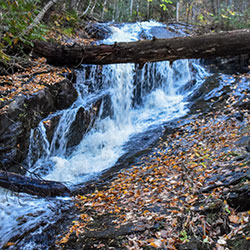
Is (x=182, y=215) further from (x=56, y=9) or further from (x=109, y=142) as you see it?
(x=56, y=9)

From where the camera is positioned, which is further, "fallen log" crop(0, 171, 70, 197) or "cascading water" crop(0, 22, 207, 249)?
"cascading water" crop(0, 22, 207, 249)

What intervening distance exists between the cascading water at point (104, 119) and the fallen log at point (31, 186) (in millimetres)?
190

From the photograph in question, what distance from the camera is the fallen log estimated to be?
181 inches

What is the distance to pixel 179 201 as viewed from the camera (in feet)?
13.3

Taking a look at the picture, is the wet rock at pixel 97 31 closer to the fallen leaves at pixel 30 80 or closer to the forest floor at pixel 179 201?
the fallen leaves at pixel 30 80

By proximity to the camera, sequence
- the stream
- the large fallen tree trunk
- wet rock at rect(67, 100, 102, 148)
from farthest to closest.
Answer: wet rock at rect(67, 100, 102, 148) → the large fallen tree trunk → the stream

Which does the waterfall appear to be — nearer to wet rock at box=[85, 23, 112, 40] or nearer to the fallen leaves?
wet rock at box=[85, 23, 112, 40]

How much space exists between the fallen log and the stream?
164 millimetres

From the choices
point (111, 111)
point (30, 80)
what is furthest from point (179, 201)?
point (111, 111)

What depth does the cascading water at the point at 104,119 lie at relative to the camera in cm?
509

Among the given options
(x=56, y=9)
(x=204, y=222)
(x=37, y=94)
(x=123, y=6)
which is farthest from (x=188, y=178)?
(x=123, y=6)

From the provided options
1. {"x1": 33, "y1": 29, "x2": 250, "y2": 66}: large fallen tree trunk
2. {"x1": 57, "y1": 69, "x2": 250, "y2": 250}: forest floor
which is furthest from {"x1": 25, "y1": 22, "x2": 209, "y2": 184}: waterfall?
{"x1": 57, "y1": 69, "x2": 250, "y2": 250}: forest floor

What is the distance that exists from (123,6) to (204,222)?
75.0ft

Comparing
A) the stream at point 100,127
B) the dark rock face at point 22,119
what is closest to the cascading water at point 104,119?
the stream at point 100,127
